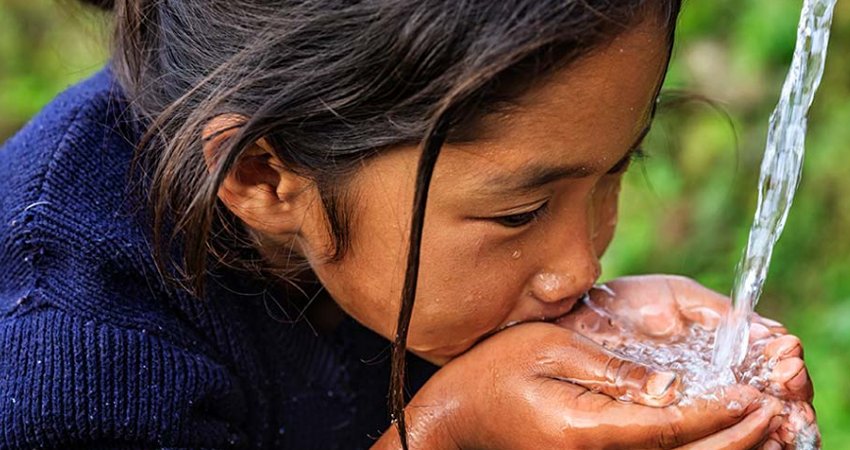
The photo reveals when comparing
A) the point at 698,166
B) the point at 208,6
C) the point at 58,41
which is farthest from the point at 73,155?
the point at 58,41

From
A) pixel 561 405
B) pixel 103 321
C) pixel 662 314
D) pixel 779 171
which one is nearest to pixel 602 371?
pixel 561 405

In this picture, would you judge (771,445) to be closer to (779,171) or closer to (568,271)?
(568,271)

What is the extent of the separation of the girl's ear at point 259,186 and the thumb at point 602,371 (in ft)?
1.35

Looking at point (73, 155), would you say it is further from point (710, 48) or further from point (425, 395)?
point (710, 48)

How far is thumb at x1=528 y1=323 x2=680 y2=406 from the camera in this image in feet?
5.17

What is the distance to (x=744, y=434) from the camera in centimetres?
153

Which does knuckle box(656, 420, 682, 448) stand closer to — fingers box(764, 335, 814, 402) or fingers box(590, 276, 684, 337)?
fingers box(764, 335, 814, 402)

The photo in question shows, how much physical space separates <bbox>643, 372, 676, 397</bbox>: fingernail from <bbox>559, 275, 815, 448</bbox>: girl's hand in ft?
0.63

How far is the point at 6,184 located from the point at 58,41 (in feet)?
9.06

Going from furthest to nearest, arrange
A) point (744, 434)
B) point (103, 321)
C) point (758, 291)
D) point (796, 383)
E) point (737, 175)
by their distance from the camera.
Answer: point (737, 175), point (758, 291), point (103, 321), point (796, 383), point (744, 434)

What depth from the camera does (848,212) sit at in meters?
3.21

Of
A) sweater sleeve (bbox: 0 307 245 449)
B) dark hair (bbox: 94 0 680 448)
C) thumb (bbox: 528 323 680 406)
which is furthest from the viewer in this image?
sweater sleeve (bbox: 0 307 245 449)

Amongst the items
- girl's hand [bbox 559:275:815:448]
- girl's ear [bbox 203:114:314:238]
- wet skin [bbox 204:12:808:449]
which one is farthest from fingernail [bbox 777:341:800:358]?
girl's ear [bbox 203:114:314:238]

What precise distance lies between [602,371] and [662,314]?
325mm
